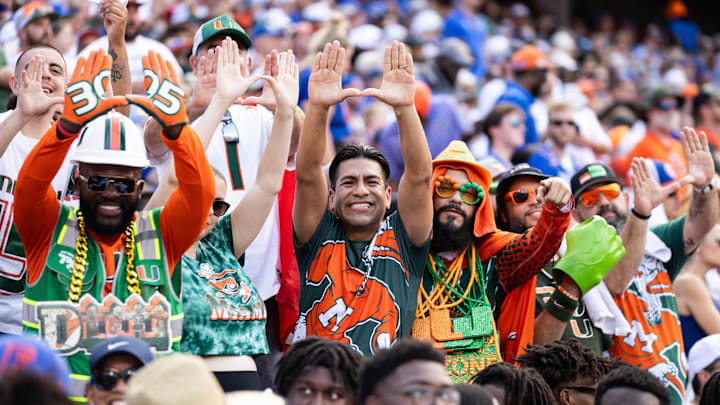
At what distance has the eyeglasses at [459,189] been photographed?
570 cm

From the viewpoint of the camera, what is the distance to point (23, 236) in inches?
169

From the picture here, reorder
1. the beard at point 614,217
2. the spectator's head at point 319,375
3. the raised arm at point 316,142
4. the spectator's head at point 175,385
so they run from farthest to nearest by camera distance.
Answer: the beard at point 614,217, the raised arm at point 316,142, the spectator's head at point 319,375, the spectator's head at point 175,385

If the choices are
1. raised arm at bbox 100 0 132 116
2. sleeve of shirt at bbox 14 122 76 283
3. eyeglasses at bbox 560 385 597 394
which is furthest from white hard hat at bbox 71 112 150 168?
eyeglasses at bbox 560 385 597 394

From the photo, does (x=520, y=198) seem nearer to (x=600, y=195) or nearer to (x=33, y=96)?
(x=600, y=195)

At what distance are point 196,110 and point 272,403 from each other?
8.06 ft

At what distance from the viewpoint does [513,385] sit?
15.6ft

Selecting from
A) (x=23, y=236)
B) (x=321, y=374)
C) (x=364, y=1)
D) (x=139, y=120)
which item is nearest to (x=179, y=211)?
(x=23, y=236)

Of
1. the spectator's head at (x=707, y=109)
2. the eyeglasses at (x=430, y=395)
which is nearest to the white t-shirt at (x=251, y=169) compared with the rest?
the eyeglasses at (x=430, y=395)

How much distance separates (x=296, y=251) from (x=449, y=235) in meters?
0.86

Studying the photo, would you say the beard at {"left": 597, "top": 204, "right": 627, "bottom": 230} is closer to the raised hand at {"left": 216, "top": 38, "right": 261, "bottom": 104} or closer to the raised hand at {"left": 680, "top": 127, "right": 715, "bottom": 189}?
the raised hand at {"left": 680, "top": 127, "right": 715, "bottom": 189}

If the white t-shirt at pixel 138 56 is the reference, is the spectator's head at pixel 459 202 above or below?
below

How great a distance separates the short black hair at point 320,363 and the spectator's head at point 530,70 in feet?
21.5

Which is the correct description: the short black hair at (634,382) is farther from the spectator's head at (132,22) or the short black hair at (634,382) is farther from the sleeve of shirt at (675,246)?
the spectator's head at (132,22)

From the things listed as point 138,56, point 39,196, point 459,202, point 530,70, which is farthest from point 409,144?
point 530,70
